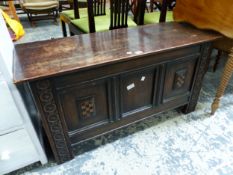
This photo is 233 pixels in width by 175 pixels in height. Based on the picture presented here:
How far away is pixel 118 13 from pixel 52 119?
109 cm

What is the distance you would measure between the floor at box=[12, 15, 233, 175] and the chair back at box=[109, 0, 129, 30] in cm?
89

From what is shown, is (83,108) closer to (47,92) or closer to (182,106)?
(47,92)

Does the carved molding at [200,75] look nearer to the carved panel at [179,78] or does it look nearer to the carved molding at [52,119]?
the carved panel at [179,78]

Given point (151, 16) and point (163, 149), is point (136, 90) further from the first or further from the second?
point (151, 16)

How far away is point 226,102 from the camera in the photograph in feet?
5.24

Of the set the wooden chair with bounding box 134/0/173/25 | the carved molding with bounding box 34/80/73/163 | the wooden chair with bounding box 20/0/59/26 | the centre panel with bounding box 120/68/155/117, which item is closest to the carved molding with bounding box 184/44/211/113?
the centre panel with bounding box 120/68/155/117

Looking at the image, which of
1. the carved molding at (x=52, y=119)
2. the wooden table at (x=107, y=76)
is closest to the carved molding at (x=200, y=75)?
the wooden table at (x=107, y=76)

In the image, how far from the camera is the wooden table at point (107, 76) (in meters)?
0.88

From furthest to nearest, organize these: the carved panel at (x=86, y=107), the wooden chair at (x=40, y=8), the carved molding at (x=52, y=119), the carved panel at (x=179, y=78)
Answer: the wooden chair at (x=40, y=8) < the carved panel at (x=179, y=78) < the carved panel at (x=86, y=107) < the carved molding at (x=52, y=119)

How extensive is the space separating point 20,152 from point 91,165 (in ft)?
1.34

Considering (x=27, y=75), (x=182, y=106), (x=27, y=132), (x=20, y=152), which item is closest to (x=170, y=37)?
(x=182, y=106)

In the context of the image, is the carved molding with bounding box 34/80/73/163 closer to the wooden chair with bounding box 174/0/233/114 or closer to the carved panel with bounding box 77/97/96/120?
the carved panel with bounding box 77/97/96/120

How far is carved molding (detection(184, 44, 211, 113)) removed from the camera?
1.20 metres

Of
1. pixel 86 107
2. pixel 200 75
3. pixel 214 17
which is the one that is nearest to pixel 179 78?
pixel 200 75
